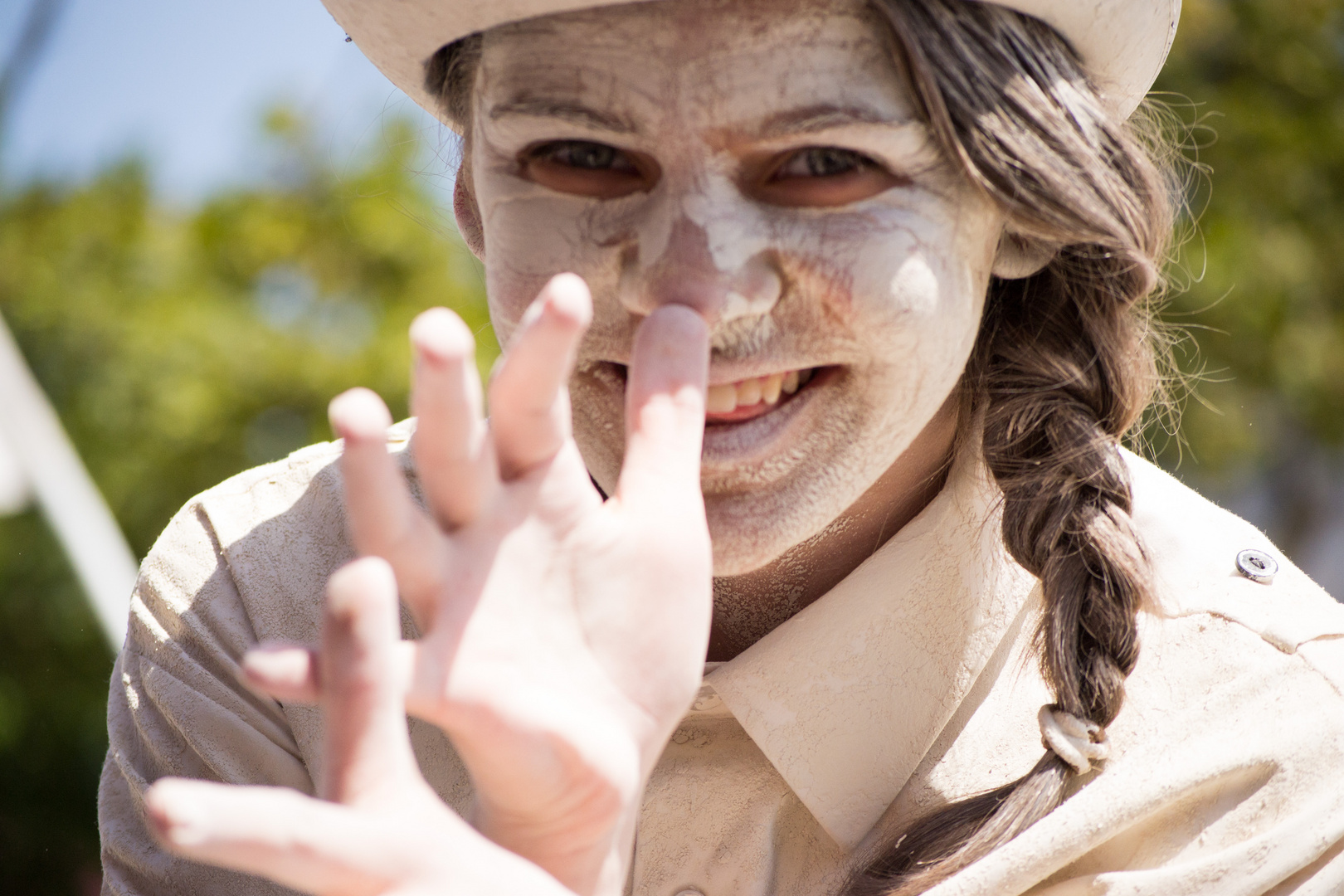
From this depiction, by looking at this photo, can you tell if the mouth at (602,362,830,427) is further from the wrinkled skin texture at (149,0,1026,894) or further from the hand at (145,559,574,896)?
the hand at (145,559,574,896)

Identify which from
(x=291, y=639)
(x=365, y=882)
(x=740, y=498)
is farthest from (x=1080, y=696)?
(x=291, y=639)

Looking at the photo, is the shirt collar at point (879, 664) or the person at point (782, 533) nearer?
the person at point (782, 533)

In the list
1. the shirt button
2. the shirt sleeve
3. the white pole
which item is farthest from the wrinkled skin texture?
the white pole

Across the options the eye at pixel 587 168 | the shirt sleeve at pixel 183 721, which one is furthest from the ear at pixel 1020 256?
the shirt sleeve at pixel 183 721

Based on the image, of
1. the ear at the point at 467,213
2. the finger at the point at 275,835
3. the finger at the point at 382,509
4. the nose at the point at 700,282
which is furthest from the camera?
the ear at the point at 467,213

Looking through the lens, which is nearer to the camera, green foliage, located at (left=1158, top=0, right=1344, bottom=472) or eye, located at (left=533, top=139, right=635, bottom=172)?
eye, located at (left=533, top=139, right=635, bottom=172)

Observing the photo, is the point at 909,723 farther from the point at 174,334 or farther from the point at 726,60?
the point at 174,334

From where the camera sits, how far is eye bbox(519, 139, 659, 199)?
5.46 ft

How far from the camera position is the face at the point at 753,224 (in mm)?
1569

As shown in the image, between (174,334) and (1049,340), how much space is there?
452 centimetres

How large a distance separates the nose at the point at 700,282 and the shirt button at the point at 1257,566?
2.82 feet

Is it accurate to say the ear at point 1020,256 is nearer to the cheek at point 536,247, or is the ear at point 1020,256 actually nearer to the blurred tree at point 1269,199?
the cheek at point 536,247

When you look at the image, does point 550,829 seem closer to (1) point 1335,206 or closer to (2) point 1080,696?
(2) point 1080,696

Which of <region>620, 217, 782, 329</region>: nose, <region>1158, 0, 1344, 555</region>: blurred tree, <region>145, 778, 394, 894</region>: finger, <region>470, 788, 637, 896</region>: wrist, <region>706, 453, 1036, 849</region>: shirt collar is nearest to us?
<region>145, 778, 394, 894</region>: finger
